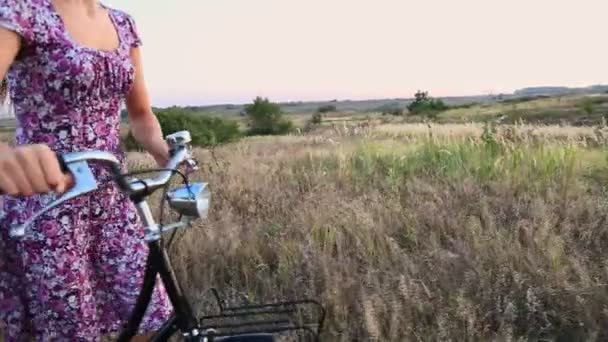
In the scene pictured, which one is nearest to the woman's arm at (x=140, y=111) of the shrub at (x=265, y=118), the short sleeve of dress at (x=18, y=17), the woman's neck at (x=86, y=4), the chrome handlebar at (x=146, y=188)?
the woman's neck at (x=86, y=4)

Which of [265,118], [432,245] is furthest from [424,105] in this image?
[432,245]

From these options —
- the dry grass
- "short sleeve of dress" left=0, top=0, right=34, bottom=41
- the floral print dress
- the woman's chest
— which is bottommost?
the dry grass

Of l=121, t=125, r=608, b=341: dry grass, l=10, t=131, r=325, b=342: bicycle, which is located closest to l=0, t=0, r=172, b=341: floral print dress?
l=10, t=131, r=325, b=342: bicycle

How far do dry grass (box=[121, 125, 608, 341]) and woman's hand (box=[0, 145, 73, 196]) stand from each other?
1.30 meters

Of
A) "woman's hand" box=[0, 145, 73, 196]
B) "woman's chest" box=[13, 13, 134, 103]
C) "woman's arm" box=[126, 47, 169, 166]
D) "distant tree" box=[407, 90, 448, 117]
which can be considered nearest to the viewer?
"woman's hand" box=[0, 145, 73, 196]

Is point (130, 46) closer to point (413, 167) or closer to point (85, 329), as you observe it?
point (85, 329)

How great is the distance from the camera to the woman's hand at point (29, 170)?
122 cm

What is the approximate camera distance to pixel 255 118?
5784 centimetres

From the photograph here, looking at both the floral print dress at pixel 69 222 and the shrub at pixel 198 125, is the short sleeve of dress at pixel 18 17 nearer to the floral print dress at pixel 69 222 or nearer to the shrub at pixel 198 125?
the floral print dress at pixel 69 222

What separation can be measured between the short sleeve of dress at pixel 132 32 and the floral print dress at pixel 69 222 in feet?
0.27

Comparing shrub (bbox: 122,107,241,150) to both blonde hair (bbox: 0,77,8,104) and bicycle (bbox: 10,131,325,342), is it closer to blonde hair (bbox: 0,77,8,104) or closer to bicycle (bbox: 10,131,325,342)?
blonde hair (bbox: 0,77,8,104)

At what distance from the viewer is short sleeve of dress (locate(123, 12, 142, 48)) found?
2293 mm

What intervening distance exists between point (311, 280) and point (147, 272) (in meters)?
2.24

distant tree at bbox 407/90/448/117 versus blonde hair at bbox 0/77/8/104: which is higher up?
blonde hair at bbox 0/77/8/104
